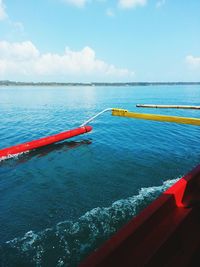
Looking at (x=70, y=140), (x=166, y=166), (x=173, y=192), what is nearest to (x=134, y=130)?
(x=70, y=140)

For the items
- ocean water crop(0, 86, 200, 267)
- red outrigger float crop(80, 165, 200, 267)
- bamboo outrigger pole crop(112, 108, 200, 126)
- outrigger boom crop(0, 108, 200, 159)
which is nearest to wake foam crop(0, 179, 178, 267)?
ocean water crop(0, 86, 200, 267)

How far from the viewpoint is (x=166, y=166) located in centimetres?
1508

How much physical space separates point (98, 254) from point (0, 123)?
3076 centimetres

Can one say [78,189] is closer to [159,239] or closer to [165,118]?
[159,239]

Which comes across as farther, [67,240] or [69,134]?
[69,134]

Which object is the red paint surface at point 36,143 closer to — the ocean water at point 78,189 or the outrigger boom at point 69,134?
the outrigger boom at point 69,134

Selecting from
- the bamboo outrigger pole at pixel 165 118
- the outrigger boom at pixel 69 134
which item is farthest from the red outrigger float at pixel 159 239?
the outrigger boom at pixel 69 134

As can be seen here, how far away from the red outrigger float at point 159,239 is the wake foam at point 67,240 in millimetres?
2861

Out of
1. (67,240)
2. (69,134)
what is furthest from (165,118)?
(67,240)

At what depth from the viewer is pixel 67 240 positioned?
8.13 metres

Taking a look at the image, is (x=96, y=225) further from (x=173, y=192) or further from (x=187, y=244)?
(x=187, y=244)

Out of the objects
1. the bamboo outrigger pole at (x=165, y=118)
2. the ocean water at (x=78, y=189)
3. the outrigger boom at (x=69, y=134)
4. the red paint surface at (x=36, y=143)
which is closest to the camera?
the ocean water at (x=78, y=189)

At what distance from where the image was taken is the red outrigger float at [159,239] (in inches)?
191

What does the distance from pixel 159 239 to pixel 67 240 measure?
12.9 feet
